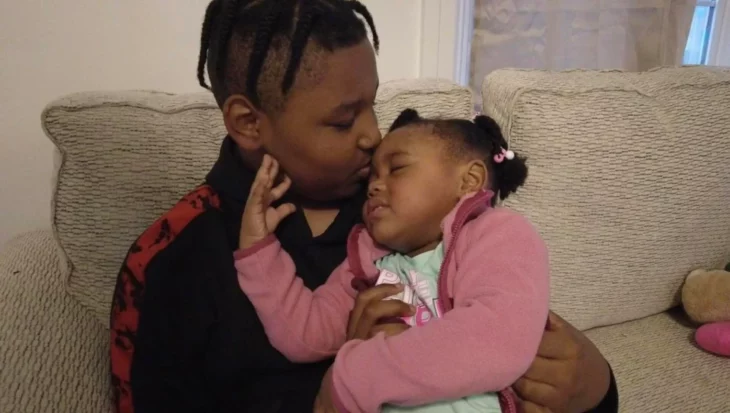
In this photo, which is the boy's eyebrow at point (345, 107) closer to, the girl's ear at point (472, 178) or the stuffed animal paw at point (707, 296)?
the girl's ear at point (472, 178)

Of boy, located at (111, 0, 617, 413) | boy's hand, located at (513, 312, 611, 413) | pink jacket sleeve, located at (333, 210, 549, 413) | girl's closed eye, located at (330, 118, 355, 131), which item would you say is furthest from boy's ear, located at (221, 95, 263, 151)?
boy's hand, located at (513, 312, 611, 413)

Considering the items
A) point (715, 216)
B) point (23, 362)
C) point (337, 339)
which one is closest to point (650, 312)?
point (715, 216)

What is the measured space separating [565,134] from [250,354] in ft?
2.43

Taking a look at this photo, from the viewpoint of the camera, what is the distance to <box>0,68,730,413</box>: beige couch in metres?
0.99

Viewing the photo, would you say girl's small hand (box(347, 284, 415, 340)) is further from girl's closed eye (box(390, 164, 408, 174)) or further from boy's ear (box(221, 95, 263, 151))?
boy's ear (box(221, 95, 263, 151))

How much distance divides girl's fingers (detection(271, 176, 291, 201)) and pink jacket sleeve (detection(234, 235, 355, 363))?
0.07 m

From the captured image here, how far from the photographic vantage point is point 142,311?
2.79 ft

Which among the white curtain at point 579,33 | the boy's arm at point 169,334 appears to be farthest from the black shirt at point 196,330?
the white curtain at point 579,33

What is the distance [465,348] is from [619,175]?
0.69 metres

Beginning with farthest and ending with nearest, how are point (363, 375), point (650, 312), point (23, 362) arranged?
point (650, 312)
point (23, 362)
point (363, 375)

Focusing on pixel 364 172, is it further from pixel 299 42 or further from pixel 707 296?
pixel 707 296

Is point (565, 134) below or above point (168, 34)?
below

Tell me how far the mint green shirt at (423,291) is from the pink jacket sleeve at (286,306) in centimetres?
11

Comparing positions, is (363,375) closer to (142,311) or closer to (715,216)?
(142,311)
